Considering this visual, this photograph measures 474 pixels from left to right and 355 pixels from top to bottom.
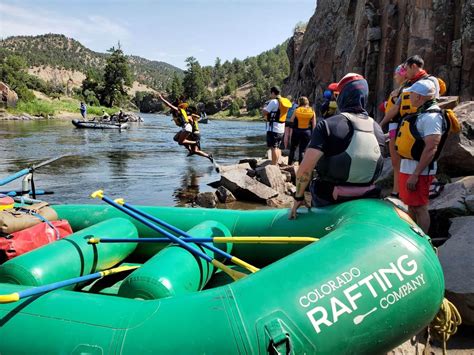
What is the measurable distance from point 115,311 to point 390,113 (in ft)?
13.9

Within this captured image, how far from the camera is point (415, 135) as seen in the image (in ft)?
13.0

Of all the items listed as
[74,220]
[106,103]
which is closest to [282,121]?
[74,220]

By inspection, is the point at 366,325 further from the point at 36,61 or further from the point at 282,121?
the point at 36,61

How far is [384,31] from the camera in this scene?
19.9m

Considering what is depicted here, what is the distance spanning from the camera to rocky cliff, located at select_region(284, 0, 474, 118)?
44.8 feet

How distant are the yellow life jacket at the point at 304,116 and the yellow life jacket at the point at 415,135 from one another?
15.0ft

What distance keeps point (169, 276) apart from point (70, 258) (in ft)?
2.90

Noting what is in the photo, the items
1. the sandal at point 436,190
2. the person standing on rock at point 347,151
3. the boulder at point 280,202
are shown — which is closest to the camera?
the person standing on rock at point 347,151


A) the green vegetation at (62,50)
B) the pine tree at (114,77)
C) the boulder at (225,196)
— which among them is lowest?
the boulder at (225,196)

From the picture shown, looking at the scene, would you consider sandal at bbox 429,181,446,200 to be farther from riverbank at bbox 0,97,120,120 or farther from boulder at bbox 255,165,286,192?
riverbank at bbox 0,97,120,120

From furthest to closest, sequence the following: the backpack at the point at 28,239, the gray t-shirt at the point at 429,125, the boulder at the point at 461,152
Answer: the boulder at the point at 461,152 → the gray t-shirt at the point at 429,125 → the backpack at the point at 28,239

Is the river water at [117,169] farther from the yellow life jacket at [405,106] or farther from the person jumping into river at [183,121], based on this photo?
the yellow life jacket at [405,106]

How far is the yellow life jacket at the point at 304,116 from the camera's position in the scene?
864 centimetres

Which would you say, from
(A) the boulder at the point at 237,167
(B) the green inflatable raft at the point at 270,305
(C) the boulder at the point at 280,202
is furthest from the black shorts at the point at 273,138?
(B) the green inflatable raft at the point at 270,305
